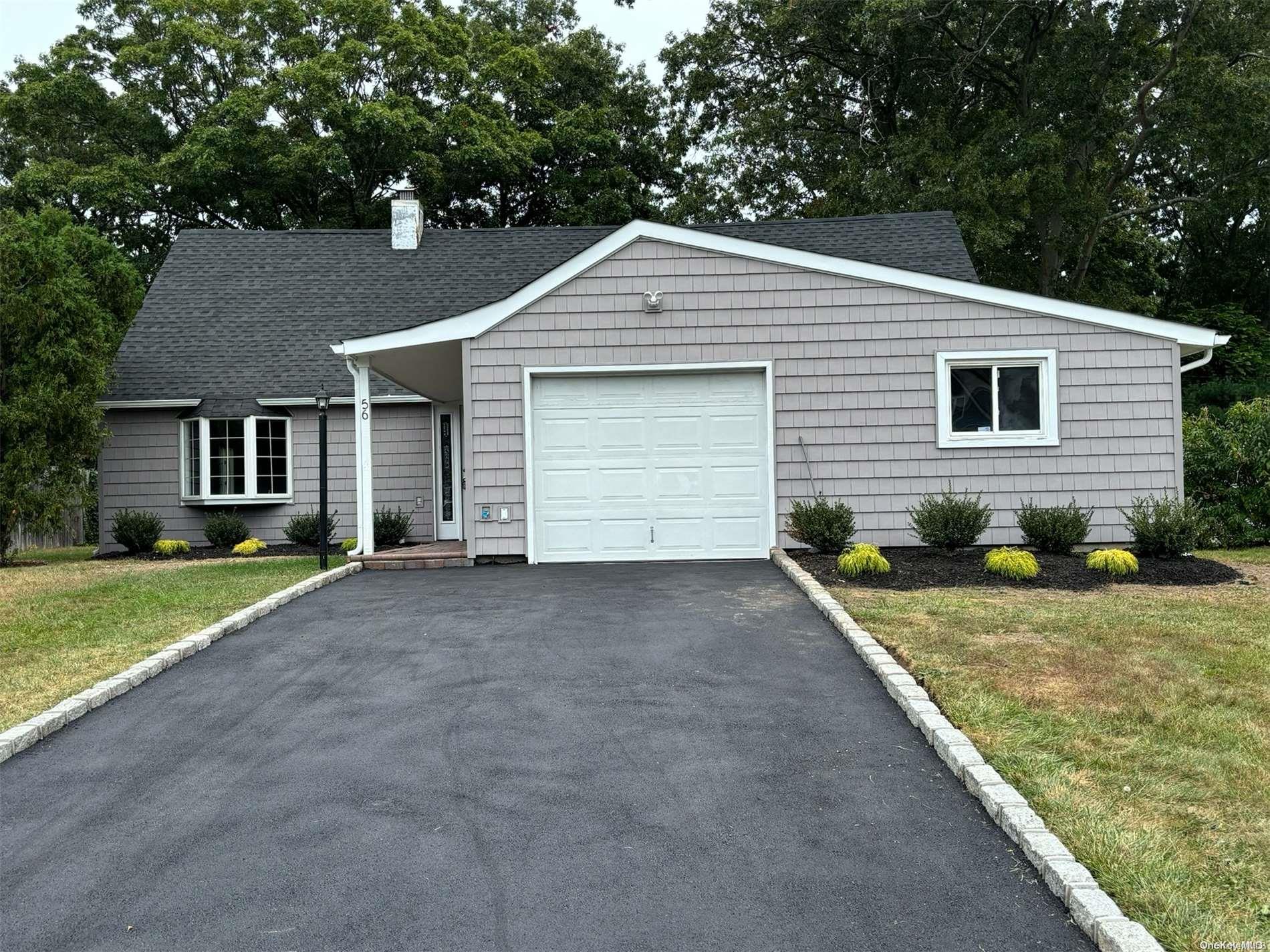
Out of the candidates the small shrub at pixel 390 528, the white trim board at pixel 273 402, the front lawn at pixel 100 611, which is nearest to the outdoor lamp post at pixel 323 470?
the front lawn at pixel 100 611

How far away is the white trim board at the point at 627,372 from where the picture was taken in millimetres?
11531

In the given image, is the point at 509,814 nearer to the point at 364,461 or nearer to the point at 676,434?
the point at 676,434

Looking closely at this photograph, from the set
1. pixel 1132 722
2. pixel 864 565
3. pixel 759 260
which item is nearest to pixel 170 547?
pixel 759 260

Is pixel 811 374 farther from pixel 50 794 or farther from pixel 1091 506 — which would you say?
pixel 50 794

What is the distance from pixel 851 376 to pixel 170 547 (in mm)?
10297

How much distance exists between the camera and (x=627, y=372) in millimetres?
11656

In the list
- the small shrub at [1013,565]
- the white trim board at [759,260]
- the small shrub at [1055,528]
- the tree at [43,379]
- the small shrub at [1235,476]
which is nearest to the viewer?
the small shrub at [1013,565]

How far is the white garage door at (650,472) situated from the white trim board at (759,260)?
3.28ft

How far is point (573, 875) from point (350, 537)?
1312 cm

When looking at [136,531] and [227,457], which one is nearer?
[136,531]

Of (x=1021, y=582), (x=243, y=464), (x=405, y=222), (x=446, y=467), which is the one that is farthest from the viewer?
(x=405, y=222)

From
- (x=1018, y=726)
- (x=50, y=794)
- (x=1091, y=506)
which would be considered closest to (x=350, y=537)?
(x=1091, y=506)

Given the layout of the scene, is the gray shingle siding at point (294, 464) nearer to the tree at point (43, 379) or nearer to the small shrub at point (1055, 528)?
the tree at point (43, 379)

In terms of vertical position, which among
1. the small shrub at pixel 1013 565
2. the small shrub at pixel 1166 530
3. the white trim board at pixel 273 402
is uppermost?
the white trim board at pixel 273 402
